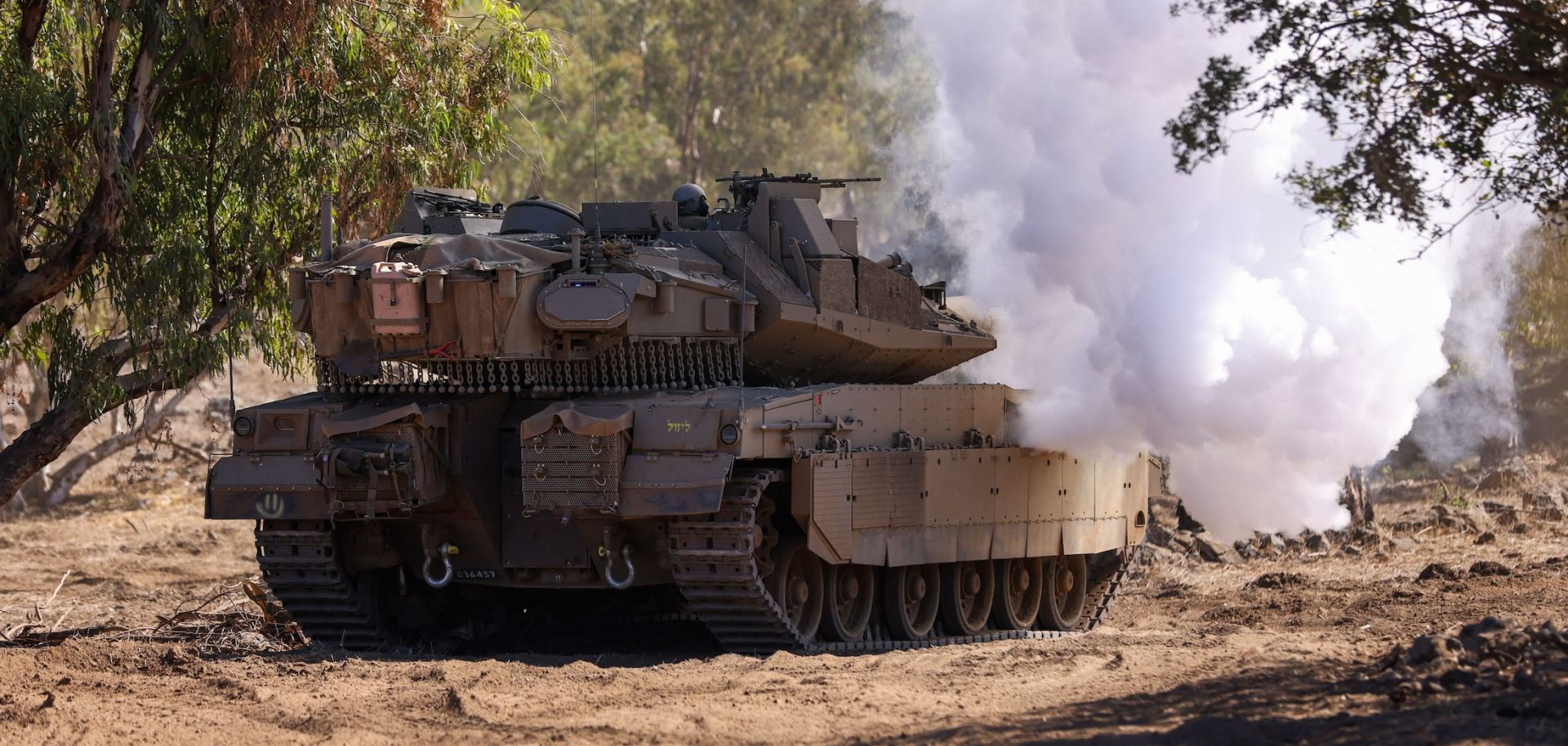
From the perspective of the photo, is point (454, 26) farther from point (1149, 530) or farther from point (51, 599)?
point (1149, 530)

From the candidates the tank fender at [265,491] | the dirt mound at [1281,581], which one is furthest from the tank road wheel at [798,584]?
the dirt mound at [1281,581]

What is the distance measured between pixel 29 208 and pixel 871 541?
7.70 meters

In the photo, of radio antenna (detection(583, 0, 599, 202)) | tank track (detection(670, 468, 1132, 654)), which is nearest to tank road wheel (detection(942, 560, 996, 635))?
tank track (detection(670, 468, 1132, 654))

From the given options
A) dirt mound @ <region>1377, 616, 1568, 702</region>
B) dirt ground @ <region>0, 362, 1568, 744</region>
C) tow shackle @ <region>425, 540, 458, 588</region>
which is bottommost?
dirt ground @ <region>0, 362, 1568, 744</region>

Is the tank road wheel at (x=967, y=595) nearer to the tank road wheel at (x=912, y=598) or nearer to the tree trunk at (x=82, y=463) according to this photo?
the tank road wheel at (x=912, y=598)

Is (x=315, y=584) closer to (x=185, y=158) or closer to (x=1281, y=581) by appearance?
(x=185, y=158)

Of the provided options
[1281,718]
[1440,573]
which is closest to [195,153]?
[1281,718]

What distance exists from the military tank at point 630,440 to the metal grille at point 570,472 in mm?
15

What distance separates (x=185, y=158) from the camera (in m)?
16.6

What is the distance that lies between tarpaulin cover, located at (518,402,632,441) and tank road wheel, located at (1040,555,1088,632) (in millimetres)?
5547

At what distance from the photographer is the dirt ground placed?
9.34 meters

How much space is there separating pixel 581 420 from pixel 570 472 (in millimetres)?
364

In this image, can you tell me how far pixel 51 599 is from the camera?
18.3 m

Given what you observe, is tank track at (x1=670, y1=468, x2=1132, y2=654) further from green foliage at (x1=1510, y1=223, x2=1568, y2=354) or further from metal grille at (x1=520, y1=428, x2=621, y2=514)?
green foliage at (x1=1510, y1=223, x2=1568, y2=354)
